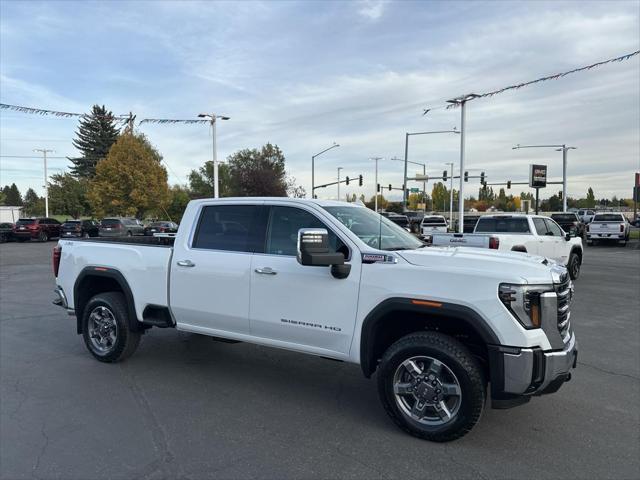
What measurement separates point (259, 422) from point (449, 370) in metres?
1.63

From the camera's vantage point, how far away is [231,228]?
515 cm

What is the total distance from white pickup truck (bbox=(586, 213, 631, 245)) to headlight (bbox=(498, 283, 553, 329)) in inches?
1107

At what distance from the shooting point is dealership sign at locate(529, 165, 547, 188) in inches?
1673

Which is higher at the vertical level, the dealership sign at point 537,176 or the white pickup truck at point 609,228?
the dealership sign at point 537,176

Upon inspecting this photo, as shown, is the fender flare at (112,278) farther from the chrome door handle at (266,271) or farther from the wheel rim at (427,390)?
the wheel rim at (427,390)

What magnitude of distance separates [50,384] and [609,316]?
8.46m

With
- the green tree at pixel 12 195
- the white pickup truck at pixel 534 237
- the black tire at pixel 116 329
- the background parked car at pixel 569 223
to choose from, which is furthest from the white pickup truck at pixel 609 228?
the green tree at pixel 12 195

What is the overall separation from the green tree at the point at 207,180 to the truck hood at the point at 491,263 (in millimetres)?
74646

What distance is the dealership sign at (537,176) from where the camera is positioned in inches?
1673

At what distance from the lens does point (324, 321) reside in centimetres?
432

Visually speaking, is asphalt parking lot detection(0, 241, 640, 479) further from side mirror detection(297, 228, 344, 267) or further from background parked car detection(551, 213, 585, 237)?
background parked car detection(551, 213, 585, 237)

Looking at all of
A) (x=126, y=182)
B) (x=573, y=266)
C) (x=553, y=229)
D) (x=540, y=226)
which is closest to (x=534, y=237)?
(x=540, y=226)

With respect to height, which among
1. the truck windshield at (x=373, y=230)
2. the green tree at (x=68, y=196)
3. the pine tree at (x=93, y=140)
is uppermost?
the pine tree at (x=93, y=140)

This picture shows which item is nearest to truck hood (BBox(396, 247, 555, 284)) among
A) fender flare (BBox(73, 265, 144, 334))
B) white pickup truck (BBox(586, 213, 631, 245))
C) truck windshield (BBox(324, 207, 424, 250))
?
truck windshield (BBox(324, 207, 424, 250))
